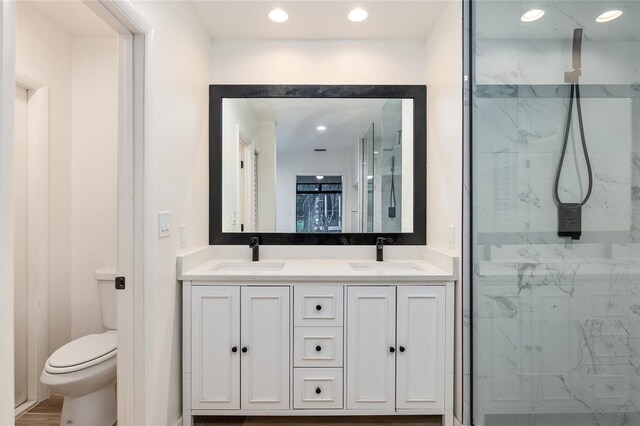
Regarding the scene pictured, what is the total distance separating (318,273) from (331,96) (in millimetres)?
1246

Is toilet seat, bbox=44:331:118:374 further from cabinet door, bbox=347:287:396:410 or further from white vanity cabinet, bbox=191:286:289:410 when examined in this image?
cabinet door, bbox=347:287:396:410

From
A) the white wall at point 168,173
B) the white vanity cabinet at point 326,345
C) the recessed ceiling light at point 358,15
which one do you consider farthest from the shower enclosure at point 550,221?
the white wall at point 168,173

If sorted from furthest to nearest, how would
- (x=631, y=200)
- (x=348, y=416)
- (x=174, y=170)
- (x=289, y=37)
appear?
(x=289, y=37), (x=348, y=416), (x=174, y=170), (x=631, y=200)

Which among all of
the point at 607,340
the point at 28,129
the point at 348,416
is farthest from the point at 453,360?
the point at 28,129

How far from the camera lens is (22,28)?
205 centimetres

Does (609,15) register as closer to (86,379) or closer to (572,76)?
(572,76)

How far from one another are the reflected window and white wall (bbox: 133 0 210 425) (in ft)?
2.26

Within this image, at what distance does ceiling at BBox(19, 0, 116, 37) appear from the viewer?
2.05 m

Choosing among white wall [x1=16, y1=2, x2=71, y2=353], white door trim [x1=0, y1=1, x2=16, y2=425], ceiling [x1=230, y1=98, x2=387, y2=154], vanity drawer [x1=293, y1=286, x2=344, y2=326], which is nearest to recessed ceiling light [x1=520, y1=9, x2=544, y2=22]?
ceiling [x1=230, y1=98, x2=387, y2=154]

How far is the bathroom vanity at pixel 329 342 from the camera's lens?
6.17 ft

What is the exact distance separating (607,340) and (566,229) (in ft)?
1.22

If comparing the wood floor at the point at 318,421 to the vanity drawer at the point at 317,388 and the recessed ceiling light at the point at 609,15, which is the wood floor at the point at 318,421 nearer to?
the vanity drawer at the point at 317,388

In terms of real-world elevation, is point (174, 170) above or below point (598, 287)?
above

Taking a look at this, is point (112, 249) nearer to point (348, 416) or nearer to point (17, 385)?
point (17, 385)
